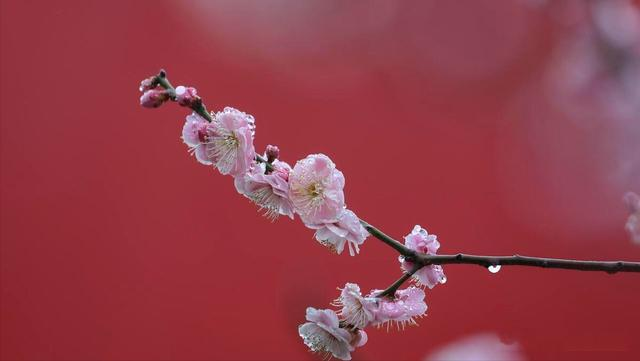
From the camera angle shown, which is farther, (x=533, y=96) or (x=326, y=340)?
(x=533, y=96)

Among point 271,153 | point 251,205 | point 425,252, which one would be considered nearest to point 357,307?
point 425,252

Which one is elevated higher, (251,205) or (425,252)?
(251,205)

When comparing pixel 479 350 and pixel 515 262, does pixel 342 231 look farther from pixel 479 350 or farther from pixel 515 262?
pixel 479 350

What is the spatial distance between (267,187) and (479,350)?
1.21m

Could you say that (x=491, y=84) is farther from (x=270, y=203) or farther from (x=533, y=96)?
(x=270, y=203)

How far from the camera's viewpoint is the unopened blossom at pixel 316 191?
0.85 m

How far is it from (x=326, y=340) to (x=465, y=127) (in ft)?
3.85

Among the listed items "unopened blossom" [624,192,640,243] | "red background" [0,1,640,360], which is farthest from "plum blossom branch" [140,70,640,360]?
"red background" [0,1,640,360]

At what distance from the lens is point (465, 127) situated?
77.1 inches

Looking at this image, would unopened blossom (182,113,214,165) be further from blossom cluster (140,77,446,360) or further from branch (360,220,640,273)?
branch (360,220,640,273)

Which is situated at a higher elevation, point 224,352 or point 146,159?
point 146,159

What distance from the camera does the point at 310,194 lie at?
86 cm

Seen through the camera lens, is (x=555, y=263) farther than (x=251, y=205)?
No

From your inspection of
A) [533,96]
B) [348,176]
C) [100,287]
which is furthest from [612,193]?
[100,287]
